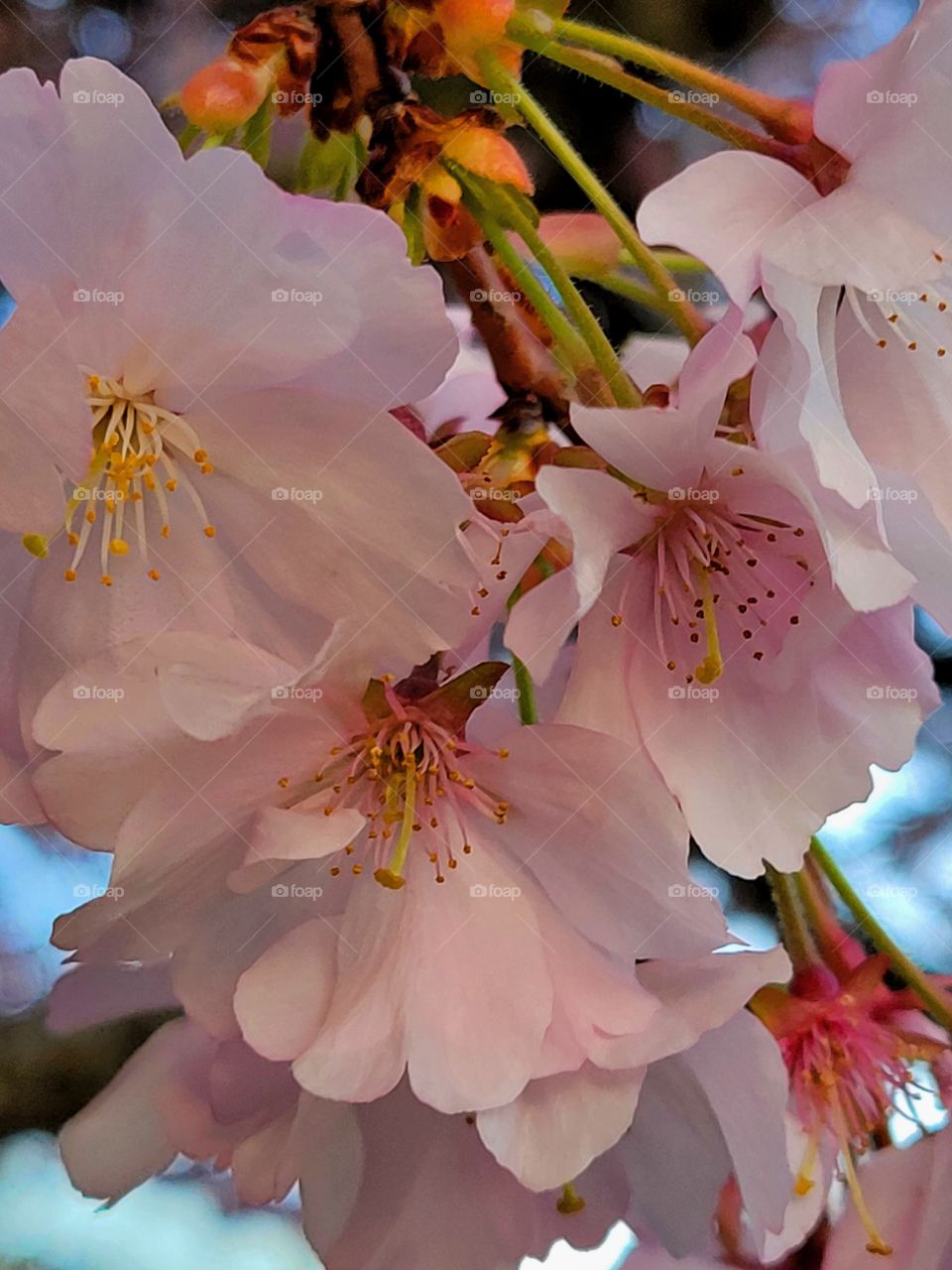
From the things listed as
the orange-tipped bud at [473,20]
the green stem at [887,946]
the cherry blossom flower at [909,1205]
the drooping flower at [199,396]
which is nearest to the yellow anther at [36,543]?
Result: the drooping flower at [199,396]

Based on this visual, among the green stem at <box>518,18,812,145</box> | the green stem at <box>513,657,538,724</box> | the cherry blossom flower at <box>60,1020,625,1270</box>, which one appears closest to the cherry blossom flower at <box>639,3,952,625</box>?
the green stem at <box>518,18,812,145</box>

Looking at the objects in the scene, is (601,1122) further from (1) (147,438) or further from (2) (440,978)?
(1) (147,438)

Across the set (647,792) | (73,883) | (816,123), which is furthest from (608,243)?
(73,883)

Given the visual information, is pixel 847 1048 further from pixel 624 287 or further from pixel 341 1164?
pixel 624 287

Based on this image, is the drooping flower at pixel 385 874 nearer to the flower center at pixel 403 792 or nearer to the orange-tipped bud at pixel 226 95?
the flower center at pixel 403 792

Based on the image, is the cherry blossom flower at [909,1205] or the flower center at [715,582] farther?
the cherry blossom flower at [909,1205]

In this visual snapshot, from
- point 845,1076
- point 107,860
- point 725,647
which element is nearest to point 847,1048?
point 845,1076
